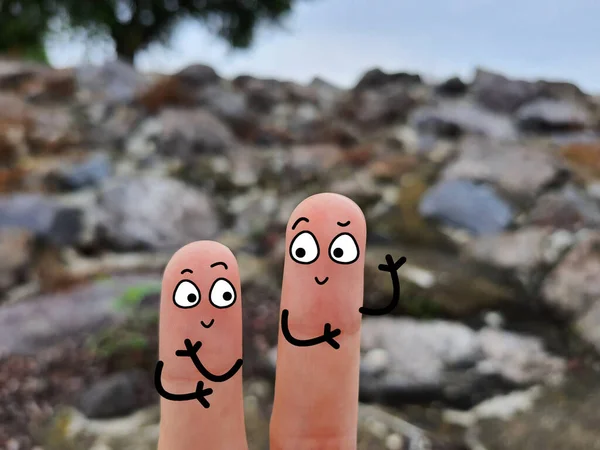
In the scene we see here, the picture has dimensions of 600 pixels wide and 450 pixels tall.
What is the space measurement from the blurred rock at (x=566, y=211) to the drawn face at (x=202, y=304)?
4.11 feet

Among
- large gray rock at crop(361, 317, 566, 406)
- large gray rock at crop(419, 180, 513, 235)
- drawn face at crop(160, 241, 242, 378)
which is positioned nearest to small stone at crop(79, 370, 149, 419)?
large gray rock at crop(361, 317, 566, 406)

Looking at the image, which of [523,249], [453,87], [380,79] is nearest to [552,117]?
[453,87]

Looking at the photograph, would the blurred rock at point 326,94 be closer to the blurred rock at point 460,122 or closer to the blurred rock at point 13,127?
the blurred rock at point 460,122

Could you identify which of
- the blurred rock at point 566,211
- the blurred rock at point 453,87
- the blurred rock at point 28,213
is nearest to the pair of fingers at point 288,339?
the blurred rock at point 566,211

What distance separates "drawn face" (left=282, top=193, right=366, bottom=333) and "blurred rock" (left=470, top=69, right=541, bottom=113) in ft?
7.50

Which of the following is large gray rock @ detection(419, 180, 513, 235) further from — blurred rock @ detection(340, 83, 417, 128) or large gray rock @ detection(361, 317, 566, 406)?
blurred rock @ detection(340, 83, 417, 128)

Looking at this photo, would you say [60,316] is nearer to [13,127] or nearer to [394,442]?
[394,442]

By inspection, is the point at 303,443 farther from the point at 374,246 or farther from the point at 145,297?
the point at 374,246

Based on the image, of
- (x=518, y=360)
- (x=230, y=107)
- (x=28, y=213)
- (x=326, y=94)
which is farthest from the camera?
(x=326, y=94)

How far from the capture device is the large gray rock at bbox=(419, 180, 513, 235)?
1.49 metres

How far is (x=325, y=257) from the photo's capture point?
0.42 meters

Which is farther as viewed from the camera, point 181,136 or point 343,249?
point 181,136

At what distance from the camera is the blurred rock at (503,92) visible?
8.05ft

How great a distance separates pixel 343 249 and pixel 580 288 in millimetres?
941
